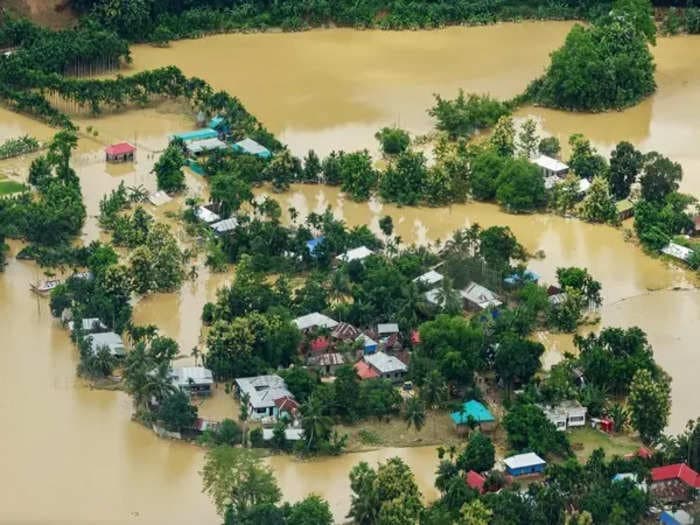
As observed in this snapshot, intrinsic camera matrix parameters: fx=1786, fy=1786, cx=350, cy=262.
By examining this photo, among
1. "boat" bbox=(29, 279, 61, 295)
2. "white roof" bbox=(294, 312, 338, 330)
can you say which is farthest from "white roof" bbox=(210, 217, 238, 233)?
"white roof" bbox=(294, 312, 338, 330)

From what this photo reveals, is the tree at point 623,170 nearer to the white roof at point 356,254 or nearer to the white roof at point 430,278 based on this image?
the white roof at point 430,278

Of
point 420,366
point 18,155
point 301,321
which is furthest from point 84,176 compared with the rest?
point 420,366

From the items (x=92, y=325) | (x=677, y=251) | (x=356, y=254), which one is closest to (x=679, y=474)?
(x=677, y=251)

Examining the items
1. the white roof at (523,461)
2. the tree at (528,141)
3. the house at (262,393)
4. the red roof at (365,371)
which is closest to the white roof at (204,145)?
the tree at (528,141)

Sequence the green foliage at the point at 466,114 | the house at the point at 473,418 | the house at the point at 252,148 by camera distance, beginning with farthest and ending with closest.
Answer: the green foliage at the point at 466,114, the house at the point at 252,148, the house at the point at 473,418

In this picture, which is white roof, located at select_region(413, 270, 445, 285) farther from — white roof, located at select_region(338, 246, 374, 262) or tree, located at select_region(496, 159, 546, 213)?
tree, located at select_region(496, 159, 546, 213)

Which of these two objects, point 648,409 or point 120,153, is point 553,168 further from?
point 648,409
